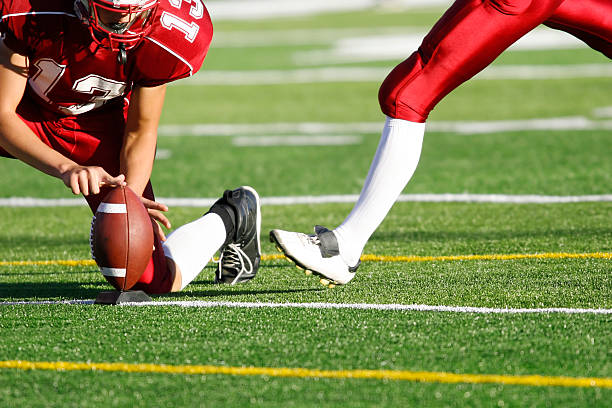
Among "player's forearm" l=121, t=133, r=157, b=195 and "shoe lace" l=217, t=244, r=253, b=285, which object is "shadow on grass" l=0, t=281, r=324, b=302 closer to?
"shoe lace" l=217, t=244, r=253, b=285

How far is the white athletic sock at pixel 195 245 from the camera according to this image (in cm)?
364

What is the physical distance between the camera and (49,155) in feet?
10.8

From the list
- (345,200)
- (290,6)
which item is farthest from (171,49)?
(290,6)

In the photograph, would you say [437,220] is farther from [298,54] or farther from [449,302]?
[298,54]

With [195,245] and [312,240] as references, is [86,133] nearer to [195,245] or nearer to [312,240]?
[195,245]

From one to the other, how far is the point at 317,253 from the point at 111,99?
1.06 metres

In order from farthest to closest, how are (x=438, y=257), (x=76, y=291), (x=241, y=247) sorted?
(x=438, y=257) < (x=241, y=247) < (x=76, y=291)

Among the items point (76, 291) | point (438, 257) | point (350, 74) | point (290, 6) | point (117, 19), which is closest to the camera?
point (117, 19)

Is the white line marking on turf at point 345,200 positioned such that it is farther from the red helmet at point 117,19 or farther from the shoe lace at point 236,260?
the red helmet at point 117,19

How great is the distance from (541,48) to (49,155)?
1597 cm

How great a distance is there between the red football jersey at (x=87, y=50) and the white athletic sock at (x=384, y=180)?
76 centimetres

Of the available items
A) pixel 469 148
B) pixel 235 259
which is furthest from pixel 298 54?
pixel 235 259

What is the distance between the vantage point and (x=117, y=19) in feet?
10.4

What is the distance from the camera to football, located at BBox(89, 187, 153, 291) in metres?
3.27
